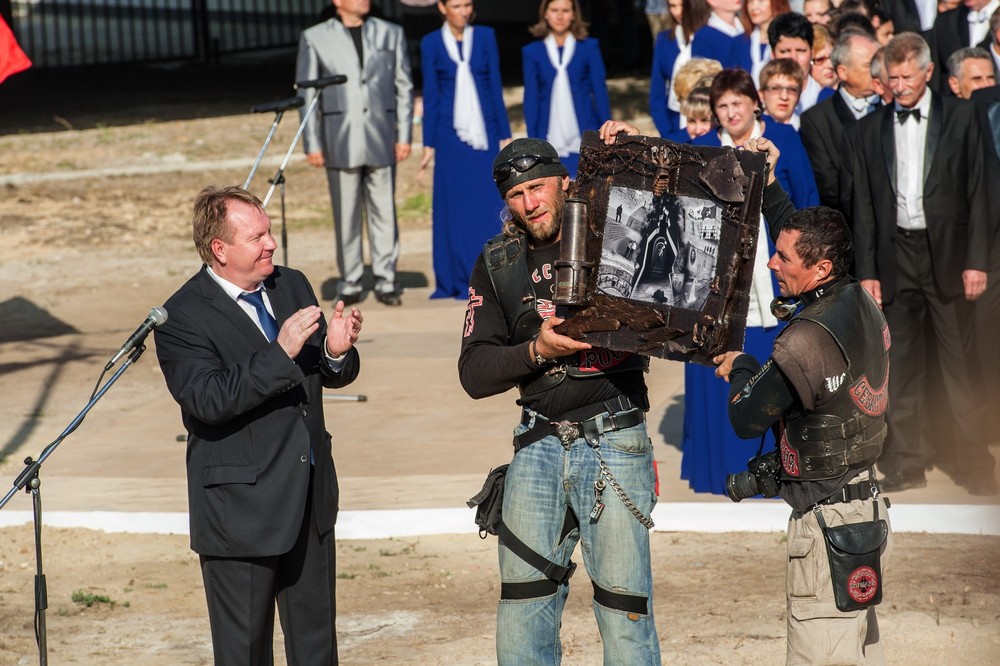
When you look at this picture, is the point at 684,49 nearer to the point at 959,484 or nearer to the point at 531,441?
the point at 959,484

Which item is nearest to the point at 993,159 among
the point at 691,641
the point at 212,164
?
the point at 691,641

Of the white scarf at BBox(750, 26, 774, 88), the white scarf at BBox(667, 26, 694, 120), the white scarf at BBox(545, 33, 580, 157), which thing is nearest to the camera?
the white scarf at BBox(750, 26, 774, 88)

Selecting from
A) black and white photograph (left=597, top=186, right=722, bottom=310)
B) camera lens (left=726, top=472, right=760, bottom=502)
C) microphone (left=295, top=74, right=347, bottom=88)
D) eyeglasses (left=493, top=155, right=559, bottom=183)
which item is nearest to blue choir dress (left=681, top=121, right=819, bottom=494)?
camera lens (left=726, top=472, right=760, bottom=502)

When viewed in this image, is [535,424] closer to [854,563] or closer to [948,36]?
[854,563]

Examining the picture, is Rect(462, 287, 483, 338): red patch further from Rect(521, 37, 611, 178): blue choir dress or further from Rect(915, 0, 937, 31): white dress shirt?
Rect(915, 0, 937, 31): white dress shirt

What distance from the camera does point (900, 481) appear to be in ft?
25.6

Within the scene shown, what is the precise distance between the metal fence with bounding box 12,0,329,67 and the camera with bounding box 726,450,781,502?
26.0m

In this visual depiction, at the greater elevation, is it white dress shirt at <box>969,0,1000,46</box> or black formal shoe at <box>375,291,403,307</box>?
white dress shirt at <box>969,0,1000,46</box>

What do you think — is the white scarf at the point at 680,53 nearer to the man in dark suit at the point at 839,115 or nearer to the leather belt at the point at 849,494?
the man in dark suit at the point at 839,115

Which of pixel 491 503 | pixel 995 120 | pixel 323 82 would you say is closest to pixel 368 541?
pixel 491 503

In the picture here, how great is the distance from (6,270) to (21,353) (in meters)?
3.62

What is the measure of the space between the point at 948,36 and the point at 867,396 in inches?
253

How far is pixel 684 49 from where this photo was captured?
1166 centimetres

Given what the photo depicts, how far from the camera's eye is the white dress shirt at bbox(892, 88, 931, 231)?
750cm
